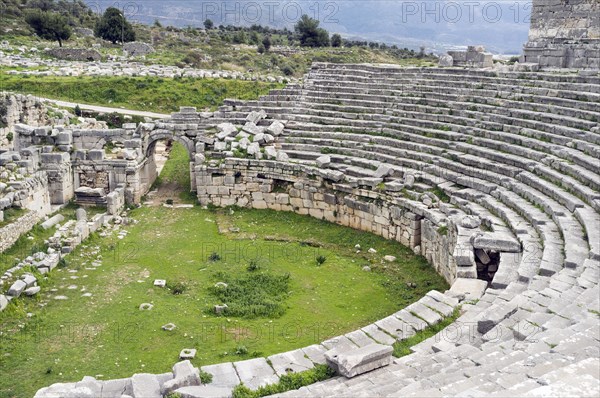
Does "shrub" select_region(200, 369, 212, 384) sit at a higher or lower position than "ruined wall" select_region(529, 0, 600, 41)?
lower

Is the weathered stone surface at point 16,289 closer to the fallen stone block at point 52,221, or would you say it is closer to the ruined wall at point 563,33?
the fallen stone block at point 52,221

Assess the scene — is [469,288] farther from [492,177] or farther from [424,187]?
[424,187]

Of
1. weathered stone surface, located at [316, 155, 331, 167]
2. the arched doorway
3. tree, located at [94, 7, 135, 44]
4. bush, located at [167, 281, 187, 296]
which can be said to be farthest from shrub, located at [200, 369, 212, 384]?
tree, located at [94, 7, 135, 44]

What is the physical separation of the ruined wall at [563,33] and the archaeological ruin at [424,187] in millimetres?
58

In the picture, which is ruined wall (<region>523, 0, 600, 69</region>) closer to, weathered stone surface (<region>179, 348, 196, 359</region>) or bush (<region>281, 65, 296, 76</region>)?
weathered stone surface (<region>179, 348, 196, 359</region>)

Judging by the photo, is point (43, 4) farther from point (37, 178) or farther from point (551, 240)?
point (551, 240)

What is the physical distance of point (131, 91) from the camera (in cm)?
3675

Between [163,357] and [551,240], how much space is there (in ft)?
25.7

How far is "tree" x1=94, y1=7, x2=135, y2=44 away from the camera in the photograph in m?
55.8

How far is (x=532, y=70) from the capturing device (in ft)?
74.0

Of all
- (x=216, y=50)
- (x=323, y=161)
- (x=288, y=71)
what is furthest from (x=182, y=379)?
(x=216, y=50)

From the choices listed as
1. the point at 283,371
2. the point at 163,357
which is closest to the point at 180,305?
the point at 163,357

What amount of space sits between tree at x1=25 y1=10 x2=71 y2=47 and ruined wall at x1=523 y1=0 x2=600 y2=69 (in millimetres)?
38758

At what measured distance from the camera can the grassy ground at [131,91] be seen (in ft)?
118
